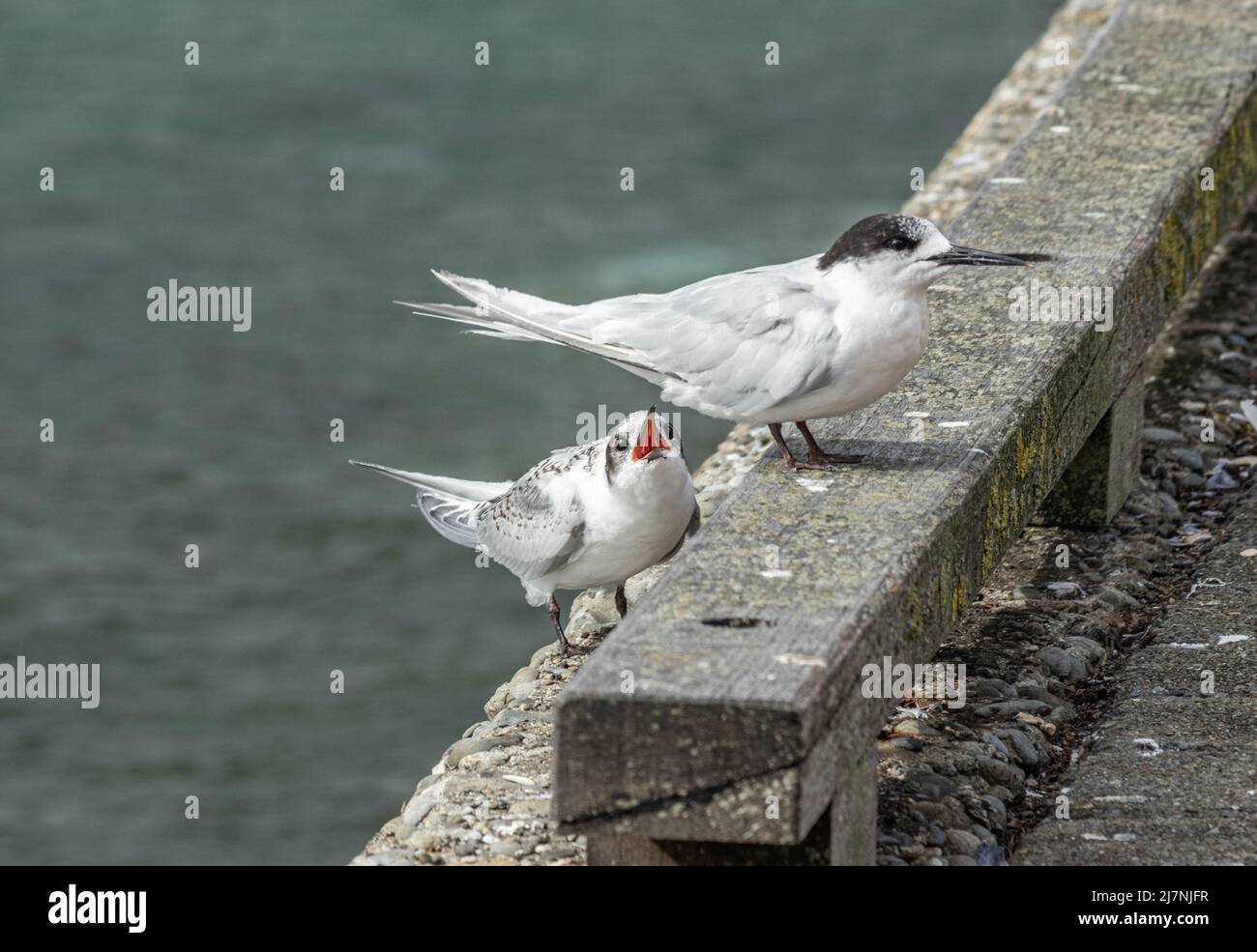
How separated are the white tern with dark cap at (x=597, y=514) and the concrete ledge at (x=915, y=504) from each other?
9.0 inches

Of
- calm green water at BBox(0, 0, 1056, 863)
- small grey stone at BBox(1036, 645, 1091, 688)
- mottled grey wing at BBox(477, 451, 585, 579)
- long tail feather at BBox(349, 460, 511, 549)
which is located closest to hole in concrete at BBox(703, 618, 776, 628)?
mottled grey wing at BBox(477, 451, 585, 579)

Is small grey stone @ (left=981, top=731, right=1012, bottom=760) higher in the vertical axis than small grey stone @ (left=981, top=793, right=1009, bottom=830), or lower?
higher

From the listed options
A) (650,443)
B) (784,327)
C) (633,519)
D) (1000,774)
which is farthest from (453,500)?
(1000,774)

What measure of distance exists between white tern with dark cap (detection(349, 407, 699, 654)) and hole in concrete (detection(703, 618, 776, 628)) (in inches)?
30.9

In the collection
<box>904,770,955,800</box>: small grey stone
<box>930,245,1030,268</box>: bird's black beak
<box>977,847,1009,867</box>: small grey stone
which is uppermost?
<box>930,245,1030,268</box>: bird's black beak

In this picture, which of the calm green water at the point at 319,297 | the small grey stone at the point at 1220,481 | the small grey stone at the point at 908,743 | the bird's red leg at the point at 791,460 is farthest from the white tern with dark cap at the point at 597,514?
the calm green water at the point at 319,297

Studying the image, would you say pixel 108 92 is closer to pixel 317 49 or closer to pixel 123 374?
pixel 317 49

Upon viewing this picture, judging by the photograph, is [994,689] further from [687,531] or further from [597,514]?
[597,514]

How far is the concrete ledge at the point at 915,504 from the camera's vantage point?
109 inches

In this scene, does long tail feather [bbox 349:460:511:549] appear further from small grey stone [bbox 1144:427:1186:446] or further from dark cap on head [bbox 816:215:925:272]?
small grey stone [bbox 1144:427:1186:446]

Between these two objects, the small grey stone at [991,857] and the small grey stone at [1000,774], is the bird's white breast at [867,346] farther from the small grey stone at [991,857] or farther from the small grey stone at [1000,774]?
the small grey stone at [991,857]

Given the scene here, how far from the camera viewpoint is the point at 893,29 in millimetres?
13352

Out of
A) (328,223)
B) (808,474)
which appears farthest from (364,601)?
(808,474)

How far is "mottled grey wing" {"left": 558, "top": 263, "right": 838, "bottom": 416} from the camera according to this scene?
3.60 m
